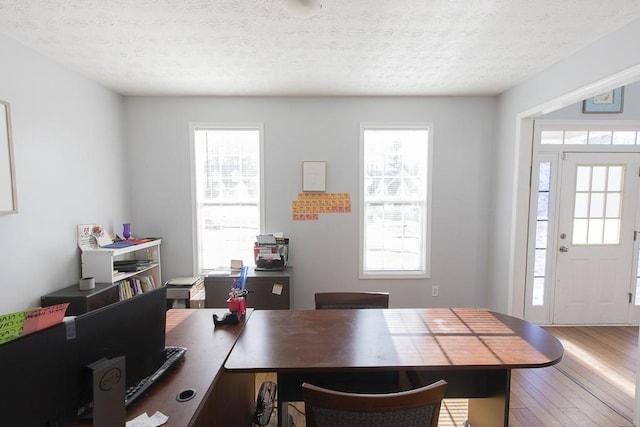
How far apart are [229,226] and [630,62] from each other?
364 cm

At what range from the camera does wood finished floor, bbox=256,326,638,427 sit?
194 centimetres

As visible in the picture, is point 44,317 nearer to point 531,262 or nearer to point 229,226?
point 229,226

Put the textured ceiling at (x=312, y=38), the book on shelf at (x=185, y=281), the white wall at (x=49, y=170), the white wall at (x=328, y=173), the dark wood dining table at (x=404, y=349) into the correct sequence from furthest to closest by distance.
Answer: the white wall at (x=328, y=173)
the book on shelf at (x=185, y=281)
the white wall at (x=49, y=170)
the textured ceiling at (x=312, y=38)
the dark wood dining table at (x=404, y=349)

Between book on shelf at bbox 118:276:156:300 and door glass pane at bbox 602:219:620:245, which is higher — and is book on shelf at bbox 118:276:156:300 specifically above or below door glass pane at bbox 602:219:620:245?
below

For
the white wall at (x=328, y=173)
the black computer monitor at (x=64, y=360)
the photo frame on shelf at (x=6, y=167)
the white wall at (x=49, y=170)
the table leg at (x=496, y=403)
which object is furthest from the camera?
the white wall at (x=328, y=173)

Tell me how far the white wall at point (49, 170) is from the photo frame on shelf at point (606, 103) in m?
5.11

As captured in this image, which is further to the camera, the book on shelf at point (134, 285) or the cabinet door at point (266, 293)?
the cabinet door at point (266, 293)

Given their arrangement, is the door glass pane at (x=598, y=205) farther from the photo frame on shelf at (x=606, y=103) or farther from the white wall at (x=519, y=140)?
the white wall at (x=519, y=140)

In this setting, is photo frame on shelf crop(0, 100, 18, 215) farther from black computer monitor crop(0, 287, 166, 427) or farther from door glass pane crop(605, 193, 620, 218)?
door glass pane crop(605, 193, 620, 218)

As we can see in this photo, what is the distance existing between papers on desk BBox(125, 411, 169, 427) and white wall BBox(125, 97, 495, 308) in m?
2.41

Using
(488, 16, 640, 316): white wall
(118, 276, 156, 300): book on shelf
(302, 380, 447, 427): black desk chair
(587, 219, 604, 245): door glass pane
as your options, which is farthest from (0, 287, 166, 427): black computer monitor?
(587, 219, 604, 245): door glass pane

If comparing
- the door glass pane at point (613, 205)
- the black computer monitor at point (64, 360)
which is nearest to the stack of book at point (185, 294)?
the black computer monitor at point (64, 360)

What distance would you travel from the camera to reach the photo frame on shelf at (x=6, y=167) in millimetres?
1888

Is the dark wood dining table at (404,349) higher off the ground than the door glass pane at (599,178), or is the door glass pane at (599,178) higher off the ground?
the door glass pane at (599,178)
